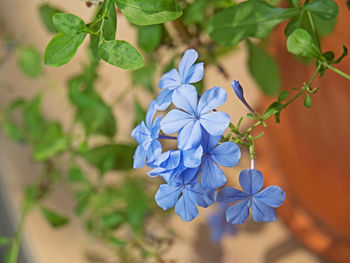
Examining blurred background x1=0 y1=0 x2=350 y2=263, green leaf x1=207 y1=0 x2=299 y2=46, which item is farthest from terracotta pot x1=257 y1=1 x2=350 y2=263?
green leaf x1=207 y1=0 x2=299 y2=46

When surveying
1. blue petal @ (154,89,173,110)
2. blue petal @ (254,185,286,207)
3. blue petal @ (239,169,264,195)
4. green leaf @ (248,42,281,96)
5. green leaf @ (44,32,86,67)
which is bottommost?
green leaf @ (248,42,281,96)

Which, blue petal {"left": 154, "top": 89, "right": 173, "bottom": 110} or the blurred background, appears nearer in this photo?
blue petal {"left": 154, "top": 89, "right": 173, "bottom": 110}

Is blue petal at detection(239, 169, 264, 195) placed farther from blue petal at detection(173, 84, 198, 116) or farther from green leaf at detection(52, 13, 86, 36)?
green leaf at detection(52, 13, 86, 36)

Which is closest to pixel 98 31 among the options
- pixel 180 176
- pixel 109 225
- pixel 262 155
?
pixel 180 176

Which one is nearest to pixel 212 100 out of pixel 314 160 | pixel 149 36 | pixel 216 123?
pixel 216 123

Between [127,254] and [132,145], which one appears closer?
[132,145]

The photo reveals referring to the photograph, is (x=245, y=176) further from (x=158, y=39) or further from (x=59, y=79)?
(x=59, y=79)

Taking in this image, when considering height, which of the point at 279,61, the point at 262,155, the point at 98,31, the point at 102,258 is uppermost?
the point at 98,31
